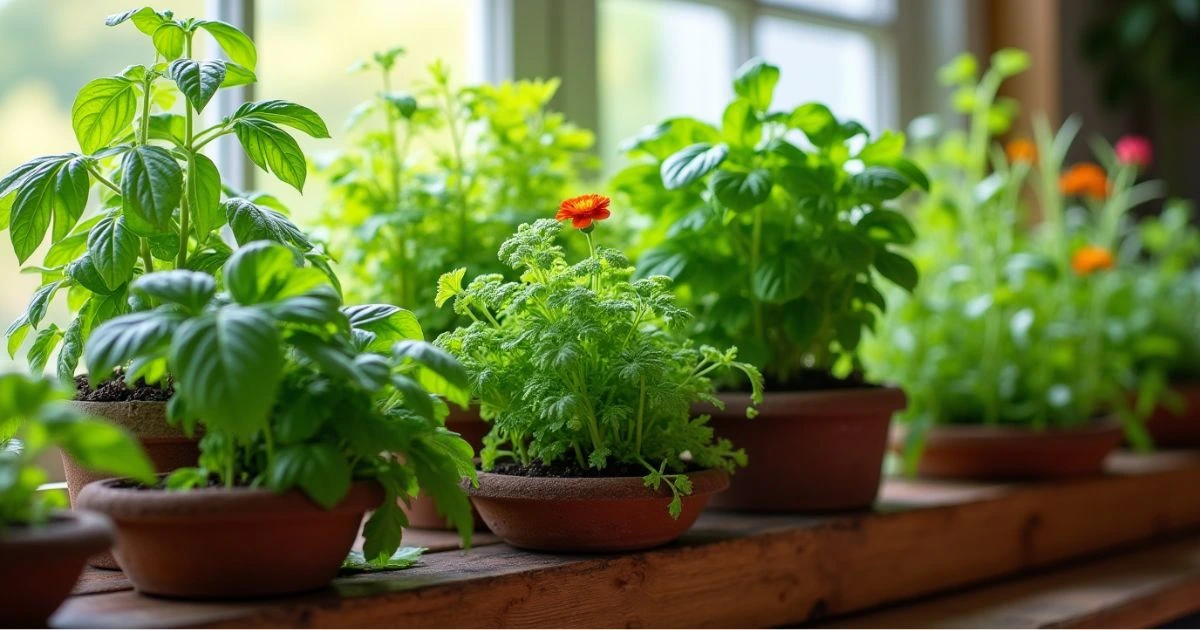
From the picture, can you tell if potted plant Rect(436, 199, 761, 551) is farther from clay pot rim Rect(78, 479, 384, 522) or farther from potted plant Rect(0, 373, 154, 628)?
potted plant Rect(0, 373, 154, 628)

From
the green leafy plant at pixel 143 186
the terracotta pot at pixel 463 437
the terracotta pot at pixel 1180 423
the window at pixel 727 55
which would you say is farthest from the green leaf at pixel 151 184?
the terracotta pot at pixel 1180 423

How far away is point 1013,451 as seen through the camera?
1.73m

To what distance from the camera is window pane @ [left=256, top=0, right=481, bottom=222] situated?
5.07ft

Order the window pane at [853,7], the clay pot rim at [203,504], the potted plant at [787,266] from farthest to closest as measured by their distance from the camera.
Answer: the window pane at [853,7]
the potted plant at [787,266]
the clay pot rim at [203,504]

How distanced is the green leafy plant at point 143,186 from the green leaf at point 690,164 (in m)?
0.39

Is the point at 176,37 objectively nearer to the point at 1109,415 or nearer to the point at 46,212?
the point at 46,212

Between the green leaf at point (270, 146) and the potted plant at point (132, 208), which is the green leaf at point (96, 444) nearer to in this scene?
the potted plant at point (132, 208)

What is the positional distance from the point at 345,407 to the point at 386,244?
19.1 inches

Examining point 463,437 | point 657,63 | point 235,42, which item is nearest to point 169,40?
point 235,42

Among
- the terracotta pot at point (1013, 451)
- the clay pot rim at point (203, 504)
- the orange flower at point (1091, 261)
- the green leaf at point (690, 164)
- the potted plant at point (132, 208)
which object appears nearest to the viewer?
the clay pot rim at point (203, 504)

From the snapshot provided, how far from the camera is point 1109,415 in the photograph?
2.01 meters

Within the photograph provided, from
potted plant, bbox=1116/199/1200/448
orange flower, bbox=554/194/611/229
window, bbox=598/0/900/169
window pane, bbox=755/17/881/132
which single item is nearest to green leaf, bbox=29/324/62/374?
orange flower, bbox=554/194/611/229

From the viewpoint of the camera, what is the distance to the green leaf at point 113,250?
0.93 m

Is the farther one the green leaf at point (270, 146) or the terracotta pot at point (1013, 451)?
the terracotta pot at point (1013, 451)
